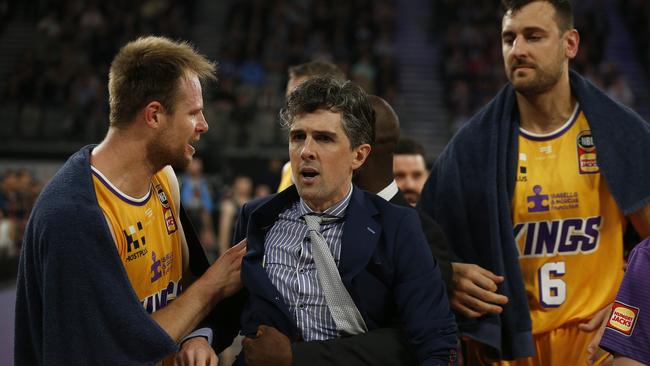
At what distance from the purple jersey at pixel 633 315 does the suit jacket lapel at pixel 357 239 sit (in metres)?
0.87

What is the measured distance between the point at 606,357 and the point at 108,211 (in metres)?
2.22

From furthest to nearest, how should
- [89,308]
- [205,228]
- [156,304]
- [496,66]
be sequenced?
[496,66]
[205,228]
[156,304]
[89,308]

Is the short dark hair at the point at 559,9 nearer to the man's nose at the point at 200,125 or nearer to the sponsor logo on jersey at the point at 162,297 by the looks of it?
the man's nose at the point at 200,125

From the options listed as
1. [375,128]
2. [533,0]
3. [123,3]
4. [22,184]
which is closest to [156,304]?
[375,128]

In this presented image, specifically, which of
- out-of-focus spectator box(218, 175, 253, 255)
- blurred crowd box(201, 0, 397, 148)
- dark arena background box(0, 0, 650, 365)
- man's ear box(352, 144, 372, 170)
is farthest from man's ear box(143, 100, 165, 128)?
blurred crowd box(201, 0, 397, 148)

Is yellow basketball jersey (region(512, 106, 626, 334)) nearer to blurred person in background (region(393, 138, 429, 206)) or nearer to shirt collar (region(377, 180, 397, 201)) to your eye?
shirt collar (region(377, 180, 397, 201))

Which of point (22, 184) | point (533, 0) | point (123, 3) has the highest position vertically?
point (123, 3)

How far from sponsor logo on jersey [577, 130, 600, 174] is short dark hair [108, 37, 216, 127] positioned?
1819mm

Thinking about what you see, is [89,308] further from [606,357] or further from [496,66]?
[496,66]

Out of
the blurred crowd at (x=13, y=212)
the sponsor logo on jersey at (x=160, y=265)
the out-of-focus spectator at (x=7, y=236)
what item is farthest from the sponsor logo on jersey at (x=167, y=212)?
the out-of-focus spectator at (x=7, y=236)

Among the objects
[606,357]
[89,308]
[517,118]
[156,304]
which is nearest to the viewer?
[89,308]

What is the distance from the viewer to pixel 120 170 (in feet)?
10.1

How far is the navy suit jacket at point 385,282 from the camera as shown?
277 centimetres

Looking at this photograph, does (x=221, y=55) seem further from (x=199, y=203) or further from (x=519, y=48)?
(x=519, y=48)
